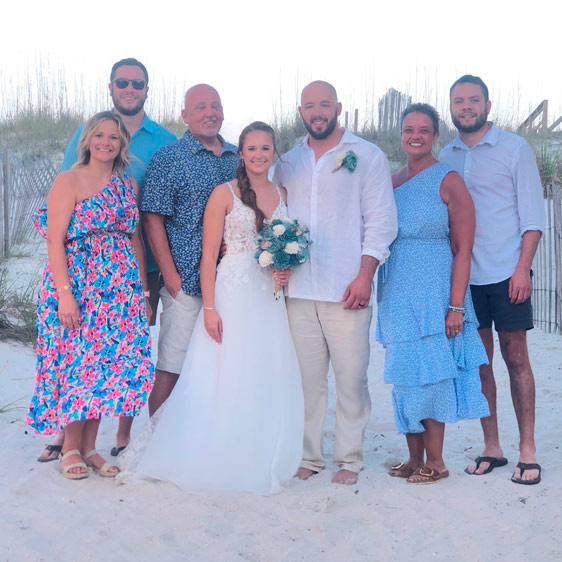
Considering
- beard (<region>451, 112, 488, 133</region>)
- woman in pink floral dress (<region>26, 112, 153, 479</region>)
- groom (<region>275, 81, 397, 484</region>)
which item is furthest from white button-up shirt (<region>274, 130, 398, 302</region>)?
woman in pink floral dress (<region>26, 112, 153, 479</region>)

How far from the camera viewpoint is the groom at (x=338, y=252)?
4309 millimetres

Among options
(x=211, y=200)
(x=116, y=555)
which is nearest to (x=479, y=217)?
(x=211, y=200)

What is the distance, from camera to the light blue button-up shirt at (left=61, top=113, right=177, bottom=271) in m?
4.68

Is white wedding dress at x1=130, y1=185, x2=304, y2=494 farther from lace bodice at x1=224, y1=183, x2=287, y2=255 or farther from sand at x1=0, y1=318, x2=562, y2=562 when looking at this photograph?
sand at x1=0, y1=318, x2=562, y2=562

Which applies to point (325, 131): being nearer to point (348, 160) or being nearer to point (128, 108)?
point (348, 160)

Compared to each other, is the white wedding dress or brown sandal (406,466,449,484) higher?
the white wedding dress

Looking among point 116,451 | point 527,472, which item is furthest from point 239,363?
point 527,472

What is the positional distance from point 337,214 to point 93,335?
1665 millimetres

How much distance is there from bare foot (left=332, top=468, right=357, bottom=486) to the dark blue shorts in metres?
1.26

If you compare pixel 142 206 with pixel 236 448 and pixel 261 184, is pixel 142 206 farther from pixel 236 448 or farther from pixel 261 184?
pixel 236 448

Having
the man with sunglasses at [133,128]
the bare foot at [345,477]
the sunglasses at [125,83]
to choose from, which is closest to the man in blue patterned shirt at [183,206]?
the man with sunglasses at [133,128]

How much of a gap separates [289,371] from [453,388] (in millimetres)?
1011

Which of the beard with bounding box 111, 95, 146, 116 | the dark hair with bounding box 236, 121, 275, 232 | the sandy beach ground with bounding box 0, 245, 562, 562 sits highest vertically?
the beard with bounding box 111, 95, 146, 116

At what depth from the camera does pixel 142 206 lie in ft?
14.8
